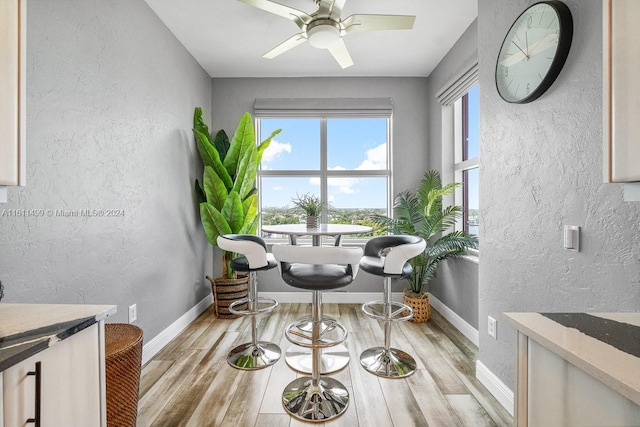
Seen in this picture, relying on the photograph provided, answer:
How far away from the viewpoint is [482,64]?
2.00 metres

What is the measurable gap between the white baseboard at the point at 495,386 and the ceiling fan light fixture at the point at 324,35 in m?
2.43

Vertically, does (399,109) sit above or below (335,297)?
above

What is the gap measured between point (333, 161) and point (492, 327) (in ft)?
8.27

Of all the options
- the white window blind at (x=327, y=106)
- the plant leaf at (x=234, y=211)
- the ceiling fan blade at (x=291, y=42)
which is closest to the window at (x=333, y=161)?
the white window blind at (x=327, y=106)

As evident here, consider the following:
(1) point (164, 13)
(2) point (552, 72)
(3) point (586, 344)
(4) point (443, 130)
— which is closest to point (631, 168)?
(3) point (586, 344)

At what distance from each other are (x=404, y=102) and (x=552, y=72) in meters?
2.41

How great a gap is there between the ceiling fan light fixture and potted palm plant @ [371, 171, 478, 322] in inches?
64.7

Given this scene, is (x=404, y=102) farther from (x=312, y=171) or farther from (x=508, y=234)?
(x=508, y=234)

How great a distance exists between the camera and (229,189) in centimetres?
318

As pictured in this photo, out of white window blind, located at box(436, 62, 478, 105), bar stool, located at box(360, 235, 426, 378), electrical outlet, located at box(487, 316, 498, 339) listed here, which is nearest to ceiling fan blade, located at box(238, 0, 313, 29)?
white window blind, located at box(436, 62, 478, 105)

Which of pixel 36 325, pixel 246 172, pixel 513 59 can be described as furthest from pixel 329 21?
pixel 36 325

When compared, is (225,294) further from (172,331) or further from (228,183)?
(228,183)

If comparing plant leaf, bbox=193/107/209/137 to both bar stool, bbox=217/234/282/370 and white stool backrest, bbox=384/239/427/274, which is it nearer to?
bar stool, bbox=217/234/282/370

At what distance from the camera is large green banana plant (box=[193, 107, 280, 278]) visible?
2.93 metres
